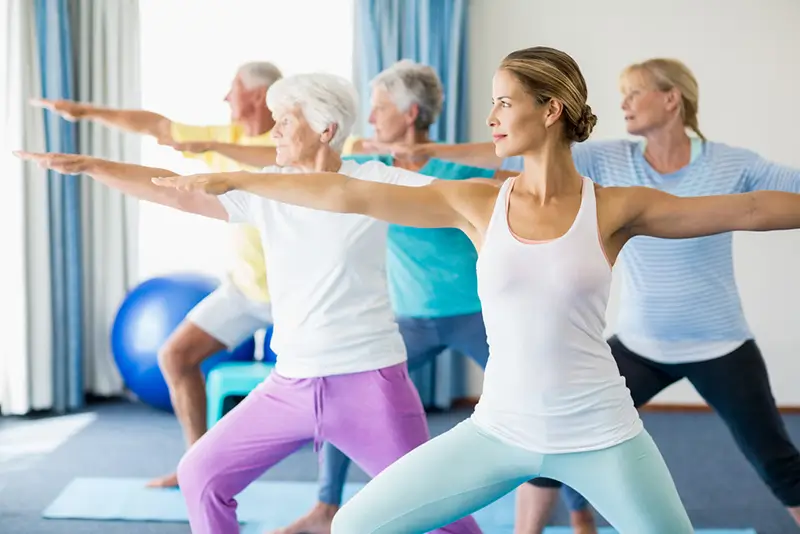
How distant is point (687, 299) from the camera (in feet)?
9.13

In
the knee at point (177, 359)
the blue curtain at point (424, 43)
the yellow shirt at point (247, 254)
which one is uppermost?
the blue curtain at point (424, 43)

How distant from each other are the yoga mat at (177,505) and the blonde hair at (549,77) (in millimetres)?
1737

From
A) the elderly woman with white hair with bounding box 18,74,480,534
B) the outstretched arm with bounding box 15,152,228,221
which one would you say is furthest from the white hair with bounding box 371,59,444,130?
the outstretched arm with bounding box 15,152,228,221

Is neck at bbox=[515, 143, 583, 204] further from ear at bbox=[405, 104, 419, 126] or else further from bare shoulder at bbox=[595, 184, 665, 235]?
ear at bbox=[405, 104, 419, 126]

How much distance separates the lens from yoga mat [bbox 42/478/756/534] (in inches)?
132

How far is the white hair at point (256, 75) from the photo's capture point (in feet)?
12.0

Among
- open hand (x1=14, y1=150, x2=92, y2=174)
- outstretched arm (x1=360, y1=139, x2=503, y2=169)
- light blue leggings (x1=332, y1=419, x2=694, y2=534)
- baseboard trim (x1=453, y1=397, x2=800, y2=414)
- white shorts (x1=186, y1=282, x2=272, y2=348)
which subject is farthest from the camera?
baseboard trim (x1=453, y1=397, x2=800, y2=414)

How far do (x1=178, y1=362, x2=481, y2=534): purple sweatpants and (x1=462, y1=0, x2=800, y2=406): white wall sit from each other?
2.88 metres

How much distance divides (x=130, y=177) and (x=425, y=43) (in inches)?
113

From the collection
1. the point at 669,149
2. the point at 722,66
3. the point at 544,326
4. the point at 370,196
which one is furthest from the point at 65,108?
the point at 722,66

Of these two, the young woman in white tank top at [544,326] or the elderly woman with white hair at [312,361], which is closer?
the young woman in white tank top at [544,326]

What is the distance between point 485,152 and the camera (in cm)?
303

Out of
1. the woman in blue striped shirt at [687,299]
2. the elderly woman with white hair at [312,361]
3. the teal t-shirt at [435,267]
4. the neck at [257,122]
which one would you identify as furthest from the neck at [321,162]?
the neck at [257,122]

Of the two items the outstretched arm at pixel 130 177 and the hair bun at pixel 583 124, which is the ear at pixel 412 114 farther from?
the hair bun at pixel 583 124
